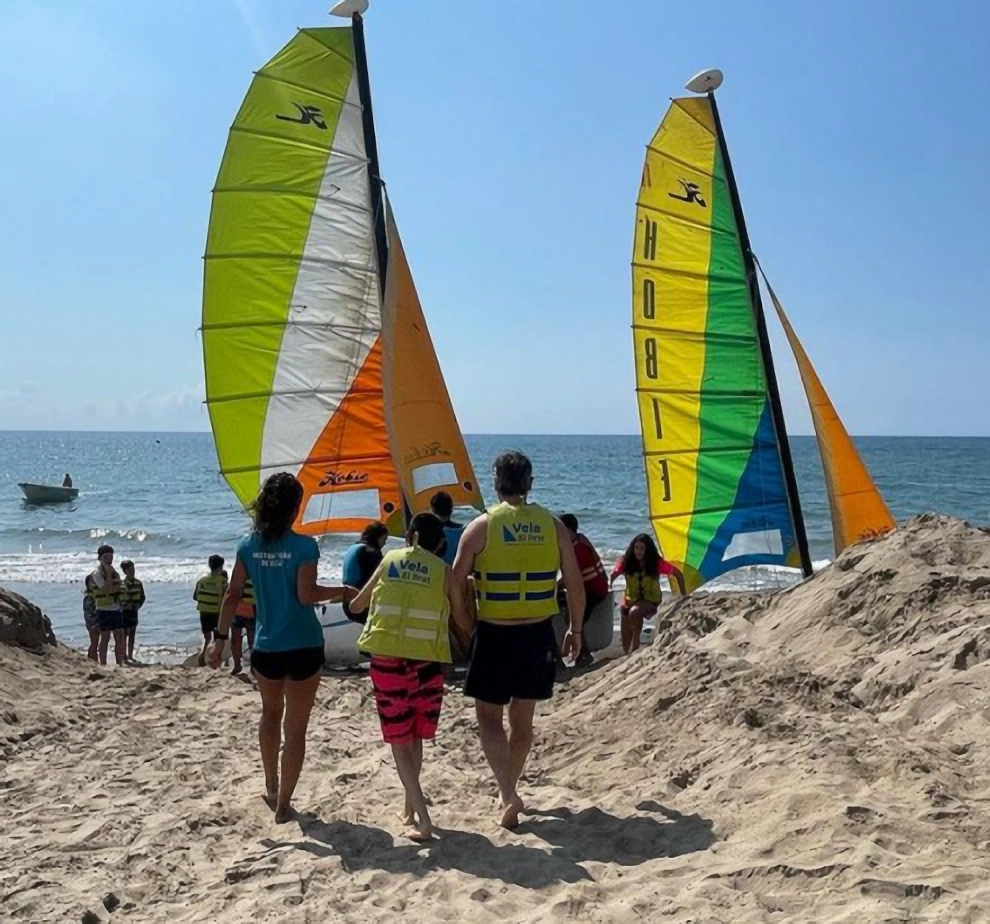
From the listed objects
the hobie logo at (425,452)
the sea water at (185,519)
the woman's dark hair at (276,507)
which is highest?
the hobie logo at (425,452)

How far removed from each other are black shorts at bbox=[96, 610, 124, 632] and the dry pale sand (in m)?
3.91

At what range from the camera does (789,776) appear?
4.37 m

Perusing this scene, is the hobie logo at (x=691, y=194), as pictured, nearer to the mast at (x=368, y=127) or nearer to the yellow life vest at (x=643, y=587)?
the mast at (x=368, y=127)

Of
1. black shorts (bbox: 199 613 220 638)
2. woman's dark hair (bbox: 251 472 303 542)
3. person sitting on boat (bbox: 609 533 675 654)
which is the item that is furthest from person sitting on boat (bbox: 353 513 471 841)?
black shorts (bbox: 199 613 220 638)

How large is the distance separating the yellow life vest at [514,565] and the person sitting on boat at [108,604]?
7981mm

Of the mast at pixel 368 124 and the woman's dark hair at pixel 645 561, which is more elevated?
the mast at pixel 368 124

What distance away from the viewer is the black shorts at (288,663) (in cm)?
476

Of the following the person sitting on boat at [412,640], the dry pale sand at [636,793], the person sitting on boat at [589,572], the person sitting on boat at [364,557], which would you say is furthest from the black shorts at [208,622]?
the person sitting on boat at [412,640]

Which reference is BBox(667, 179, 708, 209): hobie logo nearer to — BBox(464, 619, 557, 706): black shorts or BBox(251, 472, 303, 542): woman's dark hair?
BBox(251, 472, 303, 542): woman's dark hair

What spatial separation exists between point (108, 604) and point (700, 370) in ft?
23.1

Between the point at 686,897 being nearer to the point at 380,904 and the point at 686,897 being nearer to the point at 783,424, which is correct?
the point at 380,904

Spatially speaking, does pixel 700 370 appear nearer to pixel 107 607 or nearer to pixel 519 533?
pixel 107 607

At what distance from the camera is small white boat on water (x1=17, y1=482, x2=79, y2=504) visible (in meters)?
46.9

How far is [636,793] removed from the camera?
489cm
